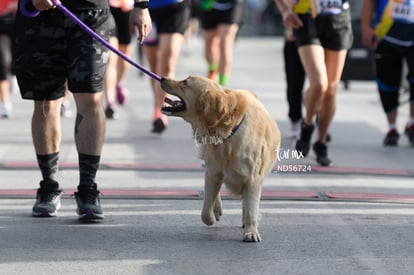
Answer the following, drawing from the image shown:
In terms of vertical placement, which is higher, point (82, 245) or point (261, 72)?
point (82, 245)

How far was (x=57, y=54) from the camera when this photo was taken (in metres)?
6.05

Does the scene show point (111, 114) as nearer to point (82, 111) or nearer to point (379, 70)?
Result: point (379, 70)

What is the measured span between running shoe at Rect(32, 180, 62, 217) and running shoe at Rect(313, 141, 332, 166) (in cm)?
280

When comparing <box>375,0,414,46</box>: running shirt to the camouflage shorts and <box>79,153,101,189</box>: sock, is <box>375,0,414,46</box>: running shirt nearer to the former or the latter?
the camouflage shorts

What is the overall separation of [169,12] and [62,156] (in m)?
1.89

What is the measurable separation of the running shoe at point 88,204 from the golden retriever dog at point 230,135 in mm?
695

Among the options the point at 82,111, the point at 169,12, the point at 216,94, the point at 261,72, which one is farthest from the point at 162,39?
the point at 261,72

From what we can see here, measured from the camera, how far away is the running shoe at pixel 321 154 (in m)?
8.45

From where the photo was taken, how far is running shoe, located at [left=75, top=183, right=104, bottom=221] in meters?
6.00

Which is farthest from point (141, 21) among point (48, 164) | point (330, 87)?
point (330, 87)

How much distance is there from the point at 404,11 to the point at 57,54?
460 cm

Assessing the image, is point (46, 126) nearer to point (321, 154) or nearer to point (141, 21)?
point (141, 21)

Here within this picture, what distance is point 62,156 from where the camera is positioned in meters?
8.77

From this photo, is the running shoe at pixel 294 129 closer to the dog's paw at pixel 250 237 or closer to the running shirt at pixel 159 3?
the running shirt at pixel 159 3
